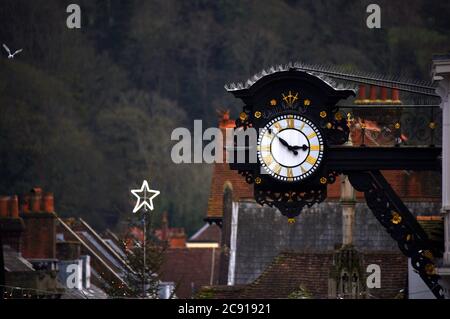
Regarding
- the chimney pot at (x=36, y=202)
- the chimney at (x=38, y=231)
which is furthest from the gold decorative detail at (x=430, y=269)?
the chimney pot at (x=36, y=202)

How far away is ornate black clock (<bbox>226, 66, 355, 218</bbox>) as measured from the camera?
4141cm

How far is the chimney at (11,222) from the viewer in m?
74.8

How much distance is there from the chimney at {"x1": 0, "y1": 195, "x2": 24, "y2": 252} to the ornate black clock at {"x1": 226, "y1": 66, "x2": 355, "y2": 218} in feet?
109

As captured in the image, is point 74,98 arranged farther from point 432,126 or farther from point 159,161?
point 432,126

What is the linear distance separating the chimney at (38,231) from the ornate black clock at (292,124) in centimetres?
3857

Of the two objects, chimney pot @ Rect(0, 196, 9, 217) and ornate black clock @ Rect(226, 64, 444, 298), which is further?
chimney pot @ Rect(0, 196, 9, 217)

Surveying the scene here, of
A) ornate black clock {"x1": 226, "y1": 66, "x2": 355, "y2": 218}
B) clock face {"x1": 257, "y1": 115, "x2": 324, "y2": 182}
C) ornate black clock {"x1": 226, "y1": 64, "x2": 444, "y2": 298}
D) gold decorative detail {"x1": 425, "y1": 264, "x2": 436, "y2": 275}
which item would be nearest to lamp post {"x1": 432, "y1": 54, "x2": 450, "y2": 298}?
gold decorative detail {"x1": 425, "y1": 264, "x2": 436, "y2": 275}

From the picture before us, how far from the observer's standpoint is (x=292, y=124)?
41438 mm

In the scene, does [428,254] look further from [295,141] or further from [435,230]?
[295,141]

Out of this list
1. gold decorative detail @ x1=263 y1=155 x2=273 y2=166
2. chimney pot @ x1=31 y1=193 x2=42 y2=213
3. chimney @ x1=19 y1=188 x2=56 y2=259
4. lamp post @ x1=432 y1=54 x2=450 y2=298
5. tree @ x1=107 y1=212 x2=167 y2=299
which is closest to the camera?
lamp post @ x1=432 y1=54 x2=450 y2=298

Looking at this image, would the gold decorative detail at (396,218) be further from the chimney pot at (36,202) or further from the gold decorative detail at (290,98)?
the chimney pot at (36,202)

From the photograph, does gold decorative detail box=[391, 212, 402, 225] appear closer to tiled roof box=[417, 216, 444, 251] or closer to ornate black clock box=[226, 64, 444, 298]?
ornate black clock box=[226, 64, 444, 298]

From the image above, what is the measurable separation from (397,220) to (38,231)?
131ft

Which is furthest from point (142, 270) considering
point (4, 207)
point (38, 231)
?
point (38, 231)
